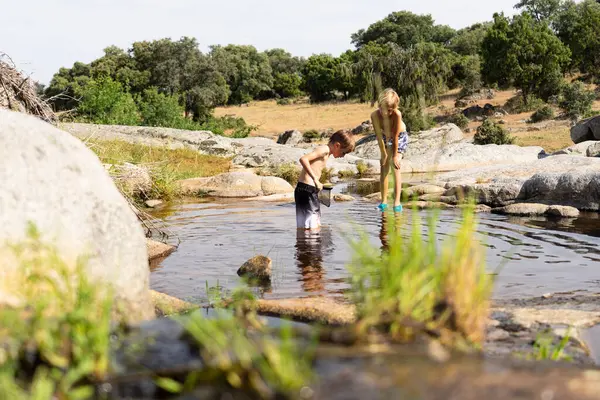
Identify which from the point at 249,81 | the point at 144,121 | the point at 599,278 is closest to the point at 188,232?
the point at 599,278

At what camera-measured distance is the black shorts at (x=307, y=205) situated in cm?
938

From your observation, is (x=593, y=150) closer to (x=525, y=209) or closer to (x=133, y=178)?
(x=525, y=209)

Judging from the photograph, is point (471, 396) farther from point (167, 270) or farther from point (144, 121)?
point (144, 121)

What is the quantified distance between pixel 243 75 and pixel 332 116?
18.5 metres

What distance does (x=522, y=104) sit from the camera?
48125 mm

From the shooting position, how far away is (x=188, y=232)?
423 inches

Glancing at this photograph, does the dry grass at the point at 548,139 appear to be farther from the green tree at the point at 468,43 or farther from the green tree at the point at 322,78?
the green tree at the point at 468,43

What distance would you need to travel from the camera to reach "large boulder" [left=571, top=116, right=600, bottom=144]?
90.5ft

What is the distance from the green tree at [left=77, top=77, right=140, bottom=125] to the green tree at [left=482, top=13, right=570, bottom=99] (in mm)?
30435

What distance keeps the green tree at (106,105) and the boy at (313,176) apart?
2147cm

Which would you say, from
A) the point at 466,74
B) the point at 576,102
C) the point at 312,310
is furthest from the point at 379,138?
the point at 466,74

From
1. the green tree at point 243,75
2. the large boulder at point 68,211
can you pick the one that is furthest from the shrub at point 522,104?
the large boulder at point 68,211

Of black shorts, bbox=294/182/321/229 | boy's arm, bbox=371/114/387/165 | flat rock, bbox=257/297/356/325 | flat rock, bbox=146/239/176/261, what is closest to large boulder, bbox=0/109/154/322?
flat rock, bbox=257/297/356/325

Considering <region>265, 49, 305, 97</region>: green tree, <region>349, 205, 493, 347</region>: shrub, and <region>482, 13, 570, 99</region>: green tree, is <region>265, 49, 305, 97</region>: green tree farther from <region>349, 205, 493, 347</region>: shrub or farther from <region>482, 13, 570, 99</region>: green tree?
<region>349, 205, 493, 347</region>: shrub
